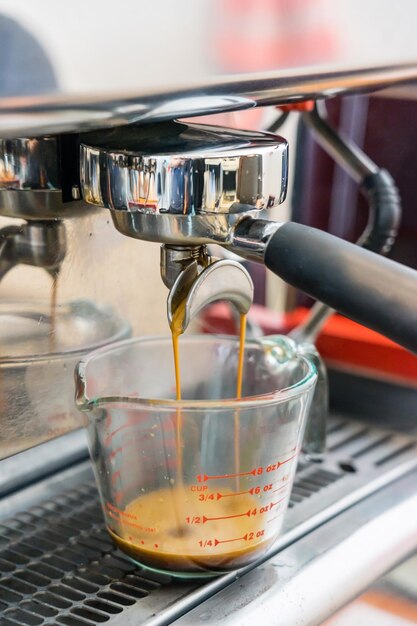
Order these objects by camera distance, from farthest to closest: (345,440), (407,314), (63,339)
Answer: (345,440) → (63,339) → (407,314)

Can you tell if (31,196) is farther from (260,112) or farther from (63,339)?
(260,112)

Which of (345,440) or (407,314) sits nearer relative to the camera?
(407,314)

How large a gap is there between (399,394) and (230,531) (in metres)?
0.26

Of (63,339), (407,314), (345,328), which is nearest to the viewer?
(407,314)

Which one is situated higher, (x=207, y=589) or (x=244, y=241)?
(x=244, y=241)

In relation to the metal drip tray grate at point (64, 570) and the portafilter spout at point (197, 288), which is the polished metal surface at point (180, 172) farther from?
the metal drip tray grate at point (64, 570)

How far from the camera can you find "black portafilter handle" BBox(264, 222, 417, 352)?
30 centimetres

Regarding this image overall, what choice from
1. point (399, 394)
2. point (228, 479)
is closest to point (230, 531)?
point (228, 479)

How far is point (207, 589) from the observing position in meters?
0.38

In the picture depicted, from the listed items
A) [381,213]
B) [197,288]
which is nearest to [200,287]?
[197,288]

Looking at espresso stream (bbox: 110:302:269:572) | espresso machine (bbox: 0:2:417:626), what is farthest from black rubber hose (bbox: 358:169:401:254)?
espresso stream (bbox: 110:302:269:572)

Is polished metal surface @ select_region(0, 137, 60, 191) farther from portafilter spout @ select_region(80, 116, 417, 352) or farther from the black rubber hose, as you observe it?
the black rubber hose

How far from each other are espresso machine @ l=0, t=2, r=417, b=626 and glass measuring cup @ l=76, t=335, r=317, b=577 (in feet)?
0.04

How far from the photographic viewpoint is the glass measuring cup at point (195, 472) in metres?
0.38
